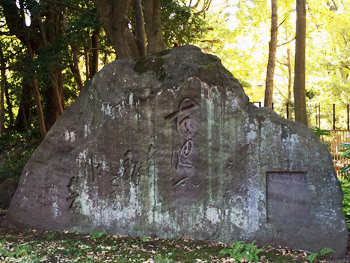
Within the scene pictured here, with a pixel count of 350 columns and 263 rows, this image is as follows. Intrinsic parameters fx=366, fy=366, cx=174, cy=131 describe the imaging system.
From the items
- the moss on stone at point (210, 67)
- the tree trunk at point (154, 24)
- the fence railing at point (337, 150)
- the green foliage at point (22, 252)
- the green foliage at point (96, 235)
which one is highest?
the tree trunk at point (154, 24)

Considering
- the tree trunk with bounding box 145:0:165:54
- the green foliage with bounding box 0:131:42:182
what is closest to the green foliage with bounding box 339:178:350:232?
the tree trunk with bounding box 145:0:165:54

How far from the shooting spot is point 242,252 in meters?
4.85

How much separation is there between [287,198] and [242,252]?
985 mm

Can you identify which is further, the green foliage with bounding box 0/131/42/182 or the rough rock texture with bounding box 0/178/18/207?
the green foliage with bounding box 0/131/42/182

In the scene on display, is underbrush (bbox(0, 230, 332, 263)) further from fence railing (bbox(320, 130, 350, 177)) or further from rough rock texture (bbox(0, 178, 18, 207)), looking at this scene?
fence railing (bbox(320, 130, 350, 177))

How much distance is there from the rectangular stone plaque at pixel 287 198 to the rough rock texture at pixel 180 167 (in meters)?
0.01

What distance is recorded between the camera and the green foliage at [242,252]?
465cm

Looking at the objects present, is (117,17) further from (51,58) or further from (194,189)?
(194,189)

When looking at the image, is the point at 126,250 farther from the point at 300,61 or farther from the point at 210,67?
the point at 300,61

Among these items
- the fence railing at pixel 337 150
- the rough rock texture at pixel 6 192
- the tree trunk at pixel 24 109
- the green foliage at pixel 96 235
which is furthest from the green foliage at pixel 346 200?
the tree trunk at pixel 24 109

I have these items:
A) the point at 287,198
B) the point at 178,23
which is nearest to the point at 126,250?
the point at 287,198

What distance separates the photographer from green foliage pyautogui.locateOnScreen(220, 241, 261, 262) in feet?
15.3

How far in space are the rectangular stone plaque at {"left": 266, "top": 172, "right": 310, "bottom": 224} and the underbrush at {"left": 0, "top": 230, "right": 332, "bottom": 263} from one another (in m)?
0.44

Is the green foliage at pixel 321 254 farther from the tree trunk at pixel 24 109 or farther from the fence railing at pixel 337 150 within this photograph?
the tree trunk at pixel 24 109
